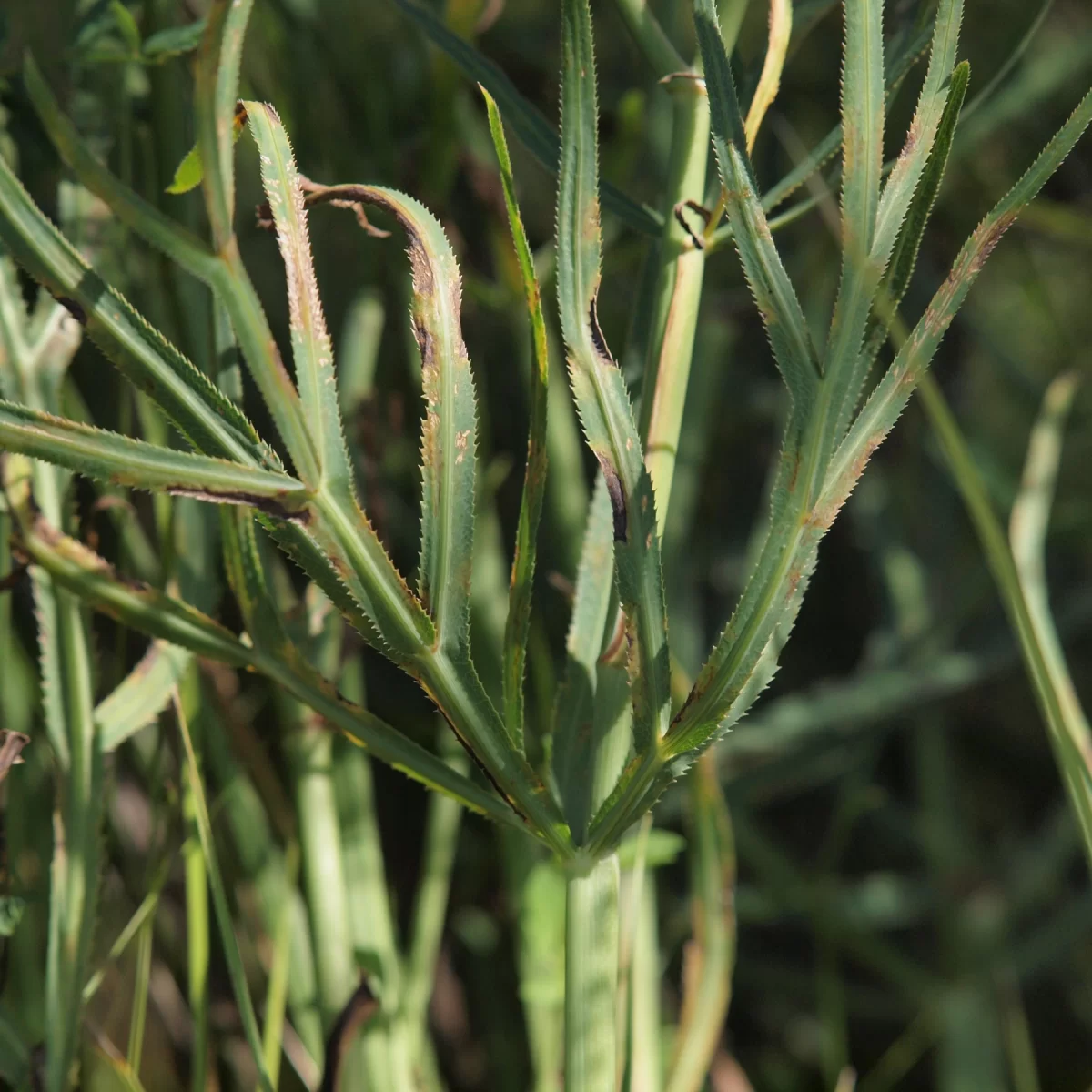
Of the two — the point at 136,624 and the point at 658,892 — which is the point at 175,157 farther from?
the point at 658,892

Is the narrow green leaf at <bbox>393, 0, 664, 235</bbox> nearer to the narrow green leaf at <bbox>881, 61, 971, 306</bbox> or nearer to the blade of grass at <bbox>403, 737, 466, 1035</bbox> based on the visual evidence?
the narrow green leaf at <bbox>881, 61, 971, 306</bbox>

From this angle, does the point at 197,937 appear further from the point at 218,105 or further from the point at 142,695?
the point at 218,105

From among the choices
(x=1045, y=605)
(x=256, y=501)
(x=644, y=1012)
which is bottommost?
(x=644, y=1012)

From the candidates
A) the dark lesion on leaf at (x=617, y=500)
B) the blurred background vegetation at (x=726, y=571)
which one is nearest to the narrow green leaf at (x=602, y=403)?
the dark lesion on leaf at (x=617, y=500)

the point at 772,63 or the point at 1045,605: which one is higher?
the point at 772,63

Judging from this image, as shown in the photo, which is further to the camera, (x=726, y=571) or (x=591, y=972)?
(x=726, y=571)

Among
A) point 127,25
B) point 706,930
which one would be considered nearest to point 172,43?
point 127,25

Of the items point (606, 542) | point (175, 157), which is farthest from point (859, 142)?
point (175, 157)
